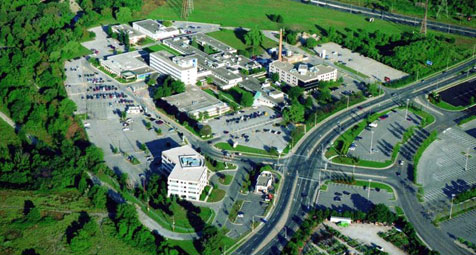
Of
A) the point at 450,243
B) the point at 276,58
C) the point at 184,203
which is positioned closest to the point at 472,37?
the point at 276,58

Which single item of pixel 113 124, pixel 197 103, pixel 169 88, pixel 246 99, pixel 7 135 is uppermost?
pixel 169 88

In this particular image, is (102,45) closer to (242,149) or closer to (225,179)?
(242,149)

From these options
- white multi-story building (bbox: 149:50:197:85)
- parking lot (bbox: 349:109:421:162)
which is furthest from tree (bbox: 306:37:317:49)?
parking lot (bbox: 349:109:421:162)

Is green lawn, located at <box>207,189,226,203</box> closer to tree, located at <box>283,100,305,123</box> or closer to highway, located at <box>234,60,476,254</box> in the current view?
highway, located at <box>234,60,476,254</box>

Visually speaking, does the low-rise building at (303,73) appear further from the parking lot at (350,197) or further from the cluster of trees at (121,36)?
the cluster of trees at (121,36)

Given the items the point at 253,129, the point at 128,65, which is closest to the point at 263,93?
the point at 253,129

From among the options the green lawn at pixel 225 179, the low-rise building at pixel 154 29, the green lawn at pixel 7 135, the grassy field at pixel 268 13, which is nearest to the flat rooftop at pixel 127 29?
the low-rise building at pixel 154 29

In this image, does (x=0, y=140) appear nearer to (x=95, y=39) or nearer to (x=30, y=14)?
(x=95, y=39)
